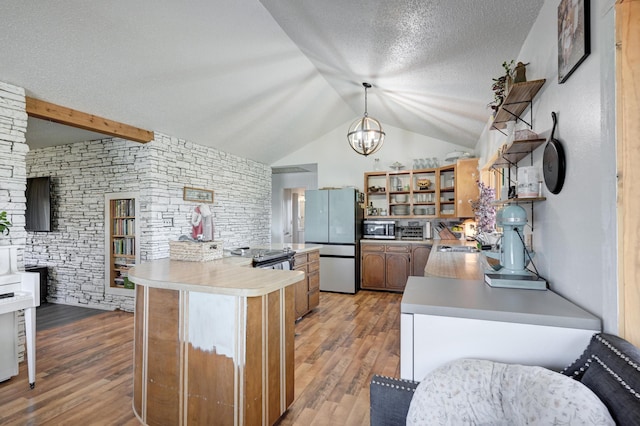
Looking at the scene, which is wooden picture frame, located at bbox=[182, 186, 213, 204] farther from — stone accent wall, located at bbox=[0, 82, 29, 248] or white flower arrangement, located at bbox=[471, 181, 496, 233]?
white flower arrangement, located at bbox=[471, 181, 496, 233]

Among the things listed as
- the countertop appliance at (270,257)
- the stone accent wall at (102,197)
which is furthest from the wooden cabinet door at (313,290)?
the stone accent wall at (102,197)

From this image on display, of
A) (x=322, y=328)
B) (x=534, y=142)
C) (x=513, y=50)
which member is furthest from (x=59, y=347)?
(x=513, y=50)

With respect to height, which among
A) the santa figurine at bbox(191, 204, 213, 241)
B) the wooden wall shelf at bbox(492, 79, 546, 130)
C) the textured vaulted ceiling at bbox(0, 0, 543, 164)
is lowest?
the santa figurine at bbox(191, 204, 213, 241)

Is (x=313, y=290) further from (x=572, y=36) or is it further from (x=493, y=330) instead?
(x=572, y=36)

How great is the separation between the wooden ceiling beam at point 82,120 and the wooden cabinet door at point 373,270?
392 cm

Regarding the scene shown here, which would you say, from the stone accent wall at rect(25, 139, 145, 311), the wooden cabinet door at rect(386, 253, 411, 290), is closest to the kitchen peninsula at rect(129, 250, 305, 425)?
the stone accent wall at rect(25, 139, 145, 311)

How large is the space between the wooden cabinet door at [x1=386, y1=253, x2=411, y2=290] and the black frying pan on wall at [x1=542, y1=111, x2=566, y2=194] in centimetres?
386

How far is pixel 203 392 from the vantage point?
→ 5.53 ft

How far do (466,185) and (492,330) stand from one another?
4.19 m

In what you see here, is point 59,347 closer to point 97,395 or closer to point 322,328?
point 97,395

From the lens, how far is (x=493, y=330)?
3.76 ft

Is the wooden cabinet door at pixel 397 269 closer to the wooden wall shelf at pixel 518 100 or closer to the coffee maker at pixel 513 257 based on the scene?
the wooden wall shelf at pixel 518 100

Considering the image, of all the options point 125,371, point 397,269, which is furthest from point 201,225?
point 397,269

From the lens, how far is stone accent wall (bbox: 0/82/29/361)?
273cm
